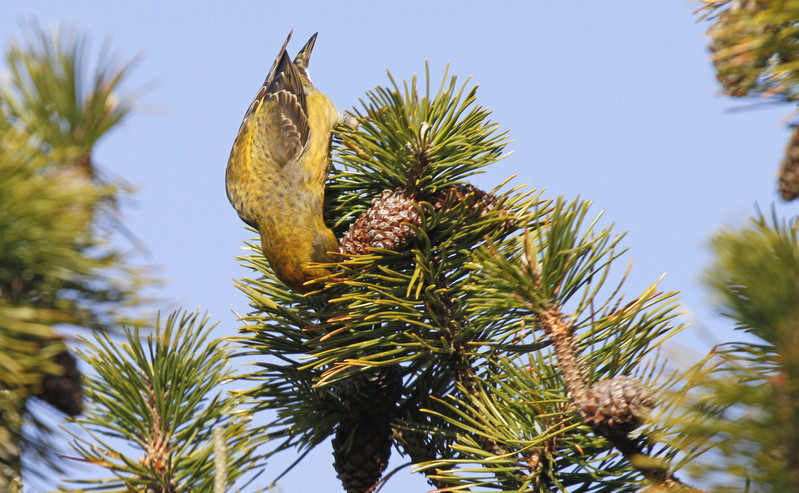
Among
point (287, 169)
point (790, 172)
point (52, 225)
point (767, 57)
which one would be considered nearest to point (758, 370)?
point (790, 172)

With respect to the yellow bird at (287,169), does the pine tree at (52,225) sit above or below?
below

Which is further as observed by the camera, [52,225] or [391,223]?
[391,223]

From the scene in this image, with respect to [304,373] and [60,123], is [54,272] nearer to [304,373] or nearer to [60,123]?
[60,123]

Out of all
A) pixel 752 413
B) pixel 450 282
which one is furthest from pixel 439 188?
pixel 752 413

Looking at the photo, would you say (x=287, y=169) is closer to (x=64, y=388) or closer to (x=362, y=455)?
(x=362, y=455)

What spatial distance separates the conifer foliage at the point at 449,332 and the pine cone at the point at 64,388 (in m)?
0.80

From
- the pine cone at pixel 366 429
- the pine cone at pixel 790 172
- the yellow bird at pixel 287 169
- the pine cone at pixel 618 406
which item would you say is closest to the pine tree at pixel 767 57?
the pine cone at pixel 790 172

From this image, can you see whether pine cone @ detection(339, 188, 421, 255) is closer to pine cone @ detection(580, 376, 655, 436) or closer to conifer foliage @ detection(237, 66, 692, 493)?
conifer foliage @ detection(237, 66, 692, 493)

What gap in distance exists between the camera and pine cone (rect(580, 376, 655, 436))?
1572 millimetres

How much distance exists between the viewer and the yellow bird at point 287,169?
12.0ft

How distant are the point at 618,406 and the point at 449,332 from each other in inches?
28.2

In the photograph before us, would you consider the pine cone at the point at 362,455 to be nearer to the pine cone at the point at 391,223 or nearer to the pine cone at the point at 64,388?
the pine cone at the point at 391,223

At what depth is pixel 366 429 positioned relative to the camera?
240cm

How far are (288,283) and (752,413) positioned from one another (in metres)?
1.93
